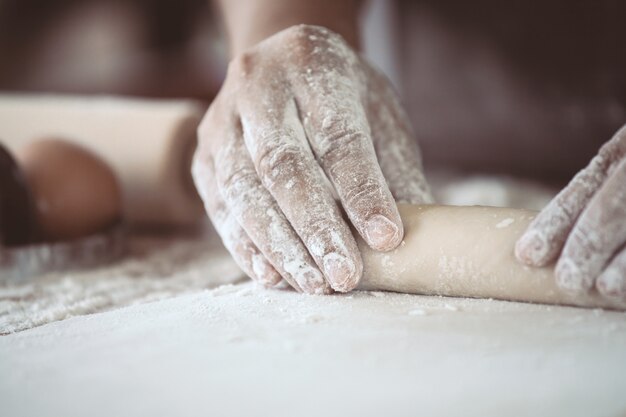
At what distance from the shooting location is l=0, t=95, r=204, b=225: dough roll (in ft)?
7.04

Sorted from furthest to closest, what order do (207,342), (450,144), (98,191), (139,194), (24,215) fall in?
1. (450,144)
2. (139,194)
3. (98,191)
4. (24,215)
5. (207,342)

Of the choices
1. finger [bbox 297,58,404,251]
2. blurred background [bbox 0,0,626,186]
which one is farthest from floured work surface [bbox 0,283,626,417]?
blurred background [bbox 0,0,626,186]

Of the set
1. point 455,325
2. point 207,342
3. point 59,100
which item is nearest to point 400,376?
point 455,325

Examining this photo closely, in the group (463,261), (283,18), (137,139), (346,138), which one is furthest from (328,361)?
(137,139)

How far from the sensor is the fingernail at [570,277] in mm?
910

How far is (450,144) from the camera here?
8.57ft

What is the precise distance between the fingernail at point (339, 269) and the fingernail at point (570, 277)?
0.33 meters

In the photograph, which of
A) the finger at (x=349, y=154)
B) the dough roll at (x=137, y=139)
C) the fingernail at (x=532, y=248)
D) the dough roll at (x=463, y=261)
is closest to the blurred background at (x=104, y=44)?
the dough roll at (x=137, y=139)

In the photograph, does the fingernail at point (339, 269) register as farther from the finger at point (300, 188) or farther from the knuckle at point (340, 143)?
the knuckle at point (340, 143)

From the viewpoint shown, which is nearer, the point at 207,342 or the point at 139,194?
the point at 207,342

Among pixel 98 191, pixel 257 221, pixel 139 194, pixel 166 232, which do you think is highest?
pixel 257 221

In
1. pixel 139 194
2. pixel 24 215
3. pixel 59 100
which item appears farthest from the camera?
pixel 59 100

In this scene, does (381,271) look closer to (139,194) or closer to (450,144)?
(139,194)

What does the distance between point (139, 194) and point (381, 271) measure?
1353 mm
